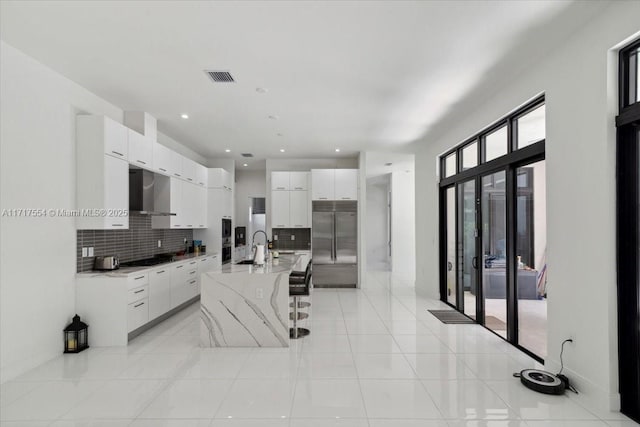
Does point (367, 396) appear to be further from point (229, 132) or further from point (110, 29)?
point (229, 132)

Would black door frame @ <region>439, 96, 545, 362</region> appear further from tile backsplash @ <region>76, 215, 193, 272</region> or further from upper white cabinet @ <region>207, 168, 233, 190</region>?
tile backsplash @ <region>76, 215, 193, 272</region>

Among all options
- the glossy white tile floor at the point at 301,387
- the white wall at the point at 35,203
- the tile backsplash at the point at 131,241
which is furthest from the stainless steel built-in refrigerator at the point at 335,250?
the white wall at the point at 35,203

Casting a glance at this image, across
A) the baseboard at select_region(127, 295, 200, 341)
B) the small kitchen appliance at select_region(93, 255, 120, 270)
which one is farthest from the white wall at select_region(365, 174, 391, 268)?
the small kitchen appliance at select_region(93, 255, 120, 270)

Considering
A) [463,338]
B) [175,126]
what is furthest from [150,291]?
[463,338]

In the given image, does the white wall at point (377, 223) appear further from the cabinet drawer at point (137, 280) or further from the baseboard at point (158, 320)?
the cabinet drawer at point (137, 280)

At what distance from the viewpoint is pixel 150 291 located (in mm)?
4723

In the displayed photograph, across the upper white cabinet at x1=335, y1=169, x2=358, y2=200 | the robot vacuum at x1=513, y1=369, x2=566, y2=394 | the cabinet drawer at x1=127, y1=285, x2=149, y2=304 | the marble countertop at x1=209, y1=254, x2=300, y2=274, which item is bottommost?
the robot vacuum at x1=513, y1=369, x2=566, y2=394

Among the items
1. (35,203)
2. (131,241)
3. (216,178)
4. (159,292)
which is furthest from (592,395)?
(216,178)

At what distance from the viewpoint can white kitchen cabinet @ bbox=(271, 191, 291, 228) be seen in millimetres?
8289

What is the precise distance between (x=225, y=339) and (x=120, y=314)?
48.9 inches

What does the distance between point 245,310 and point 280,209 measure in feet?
14.1

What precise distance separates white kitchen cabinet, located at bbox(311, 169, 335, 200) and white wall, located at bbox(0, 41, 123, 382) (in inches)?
190

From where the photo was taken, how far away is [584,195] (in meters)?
2.92

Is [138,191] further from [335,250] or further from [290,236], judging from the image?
[335,250]
